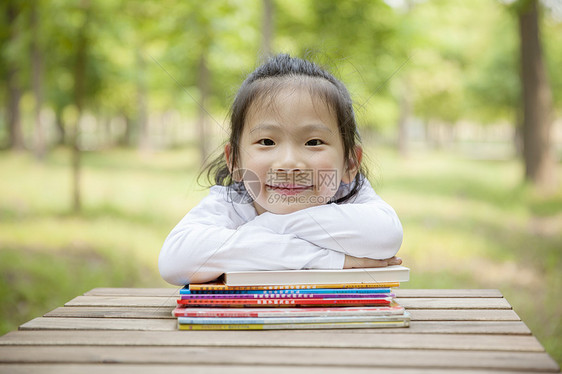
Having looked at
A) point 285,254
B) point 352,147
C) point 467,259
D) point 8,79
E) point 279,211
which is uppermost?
point 8,79

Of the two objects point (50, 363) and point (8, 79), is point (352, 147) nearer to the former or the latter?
point (50, 363)

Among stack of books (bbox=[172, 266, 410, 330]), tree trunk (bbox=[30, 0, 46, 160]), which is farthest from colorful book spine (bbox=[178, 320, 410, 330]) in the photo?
tree trunk (bbox=[30, 0, 46, 160])

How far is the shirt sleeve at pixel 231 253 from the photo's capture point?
5.80 feet

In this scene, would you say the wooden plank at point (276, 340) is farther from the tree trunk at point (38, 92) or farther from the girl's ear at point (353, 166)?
the tree trunk at point (38, 92)

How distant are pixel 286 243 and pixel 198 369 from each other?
0.60 metres

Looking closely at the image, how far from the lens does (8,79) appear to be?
19672 millimetres

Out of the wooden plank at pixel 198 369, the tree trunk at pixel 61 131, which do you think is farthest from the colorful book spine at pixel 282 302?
the tree trunk at pixel 61 131

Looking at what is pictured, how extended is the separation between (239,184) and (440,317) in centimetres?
103

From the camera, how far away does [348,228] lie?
182 cm

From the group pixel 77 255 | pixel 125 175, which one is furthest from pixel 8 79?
pixel 77 255

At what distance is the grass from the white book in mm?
821

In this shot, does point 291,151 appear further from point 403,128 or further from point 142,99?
point 403,128

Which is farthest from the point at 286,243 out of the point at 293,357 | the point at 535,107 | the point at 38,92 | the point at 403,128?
the point at 403,128

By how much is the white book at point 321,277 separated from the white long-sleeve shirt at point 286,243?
56 millimetres
